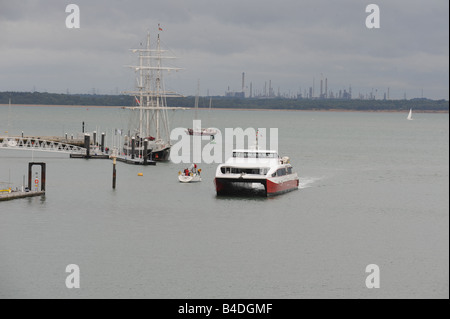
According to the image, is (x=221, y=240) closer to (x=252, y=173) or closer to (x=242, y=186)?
(x=252, y=173)

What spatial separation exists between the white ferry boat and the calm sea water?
1447mm

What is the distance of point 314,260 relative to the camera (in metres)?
45.5

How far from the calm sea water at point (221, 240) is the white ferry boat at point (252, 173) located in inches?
57.0

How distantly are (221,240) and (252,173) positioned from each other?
60.0 ft

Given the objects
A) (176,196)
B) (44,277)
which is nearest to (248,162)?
(176,196)

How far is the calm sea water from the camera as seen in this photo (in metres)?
39.6

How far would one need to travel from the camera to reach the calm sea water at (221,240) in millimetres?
39594

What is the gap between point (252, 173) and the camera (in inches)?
2689

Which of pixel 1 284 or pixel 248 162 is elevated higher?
A: pixel 248 162

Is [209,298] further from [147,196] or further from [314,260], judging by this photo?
[147,196]
